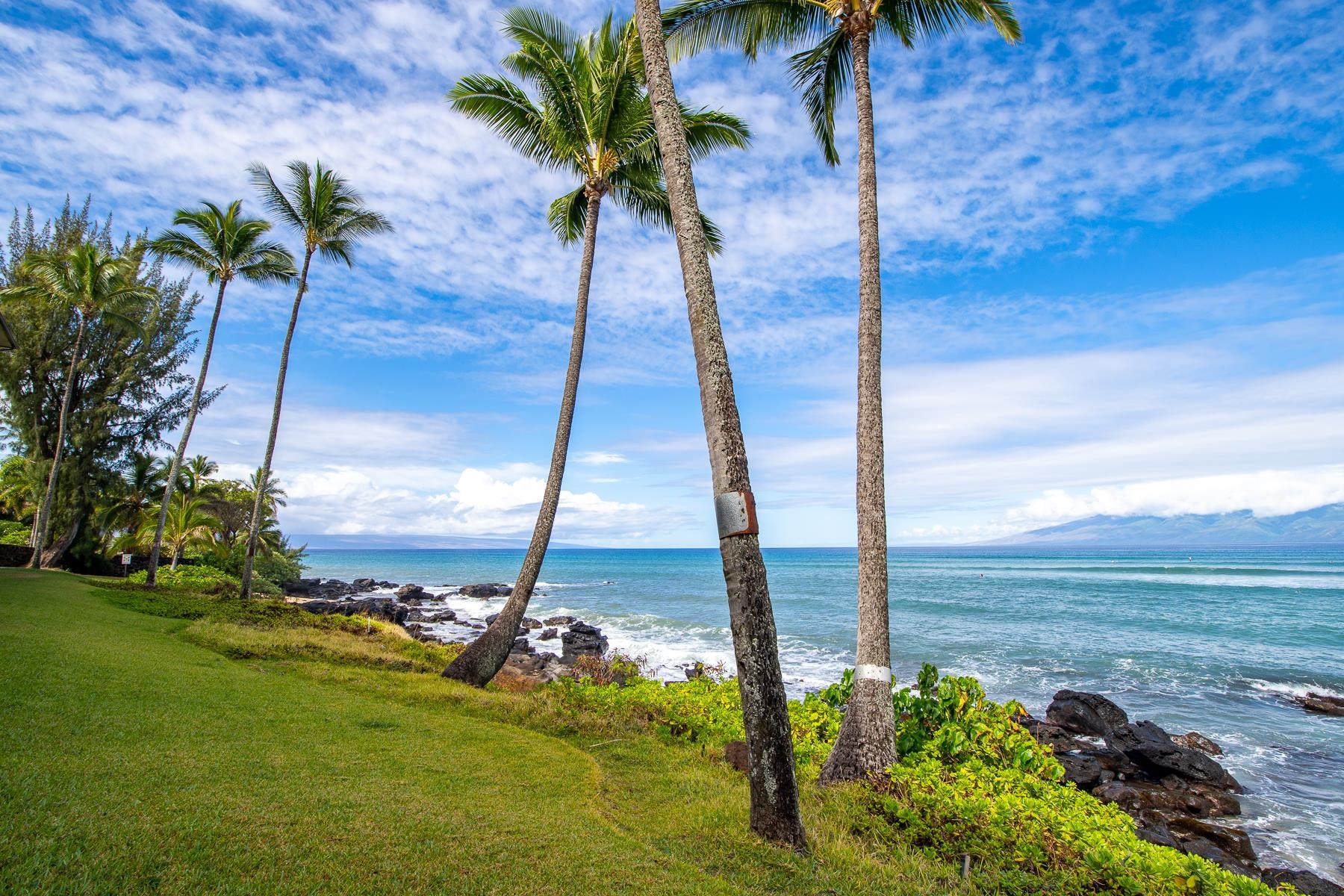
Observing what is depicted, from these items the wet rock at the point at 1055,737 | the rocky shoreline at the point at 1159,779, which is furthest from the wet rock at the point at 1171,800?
the wet rock at the point at 1055,737

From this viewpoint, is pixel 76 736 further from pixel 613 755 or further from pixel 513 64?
pixel 513 64

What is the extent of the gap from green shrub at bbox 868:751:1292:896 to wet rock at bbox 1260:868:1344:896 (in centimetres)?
310

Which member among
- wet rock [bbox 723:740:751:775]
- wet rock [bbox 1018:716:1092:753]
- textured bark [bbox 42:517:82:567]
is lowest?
wet rock [bbox 1018:716:1092:753]

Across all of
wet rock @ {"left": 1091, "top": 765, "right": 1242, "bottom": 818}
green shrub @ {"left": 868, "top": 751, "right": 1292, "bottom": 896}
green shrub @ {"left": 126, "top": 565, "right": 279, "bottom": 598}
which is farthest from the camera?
green shrub @ {"left": 126, "top": 565, "right": 279, "bottom": 598}

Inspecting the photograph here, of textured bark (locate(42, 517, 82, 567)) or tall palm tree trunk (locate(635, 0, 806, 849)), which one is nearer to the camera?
tall palm tree trunk (locate(635, 0, 806, 849))

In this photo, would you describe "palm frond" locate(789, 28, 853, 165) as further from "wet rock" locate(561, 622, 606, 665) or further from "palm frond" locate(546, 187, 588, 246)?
"wet rock" locate(561, 622, 606, 665)

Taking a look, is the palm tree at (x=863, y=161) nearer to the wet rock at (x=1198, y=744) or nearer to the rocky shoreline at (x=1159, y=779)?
the rocky shoreline at (x=1159, y=779)

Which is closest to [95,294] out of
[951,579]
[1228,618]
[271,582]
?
[271,582]

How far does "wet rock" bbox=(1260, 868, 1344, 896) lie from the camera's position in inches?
297

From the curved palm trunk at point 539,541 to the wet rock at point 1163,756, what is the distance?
12.4 meters

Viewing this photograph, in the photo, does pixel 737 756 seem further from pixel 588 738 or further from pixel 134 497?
pixel 134 497

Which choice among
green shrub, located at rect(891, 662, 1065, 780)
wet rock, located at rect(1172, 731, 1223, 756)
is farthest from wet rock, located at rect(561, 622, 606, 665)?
wet rock, located at rect(1172, 731, 1223, 756)

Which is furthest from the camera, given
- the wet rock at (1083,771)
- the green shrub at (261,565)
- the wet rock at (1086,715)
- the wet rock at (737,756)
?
the green shrub at (261,565)

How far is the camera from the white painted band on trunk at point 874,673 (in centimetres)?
739
